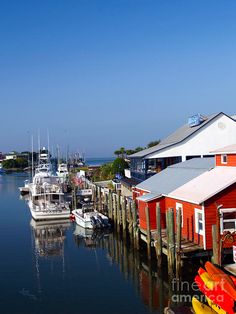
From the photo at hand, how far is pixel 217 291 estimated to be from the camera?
16203 mm

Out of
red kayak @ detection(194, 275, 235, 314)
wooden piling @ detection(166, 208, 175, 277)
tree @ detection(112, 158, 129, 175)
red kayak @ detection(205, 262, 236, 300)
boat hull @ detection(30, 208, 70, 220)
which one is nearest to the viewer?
red kayak @ detection(194, 275, 235, 314)

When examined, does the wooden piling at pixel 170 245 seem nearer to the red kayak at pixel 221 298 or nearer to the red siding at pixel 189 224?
the red siding at pixel 189 224

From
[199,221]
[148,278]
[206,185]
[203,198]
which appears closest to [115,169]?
[206,185]

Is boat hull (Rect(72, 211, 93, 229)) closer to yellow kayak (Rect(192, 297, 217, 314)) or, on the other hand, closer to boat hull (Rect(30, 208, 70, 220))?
boat hull (Rect(30, 208, 70, 220))

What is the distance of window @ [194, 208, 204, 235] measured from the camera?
23522 millimetres

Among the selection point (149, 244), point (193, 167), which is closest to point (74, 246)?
point (149, 244)

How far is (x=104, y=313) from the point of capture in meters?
20.1

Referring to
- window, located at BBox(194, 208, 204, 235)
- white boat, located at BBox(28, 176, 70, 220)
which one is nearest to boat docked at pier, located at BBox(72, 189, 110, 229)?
white boat, located at BBox(28, 176, 70, 220)

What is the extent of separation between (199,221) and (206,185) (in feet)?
7.63

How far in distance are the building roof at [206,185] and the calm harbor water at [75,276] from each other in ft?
15.6

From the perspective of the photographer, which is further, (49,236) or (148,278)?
(49,236)

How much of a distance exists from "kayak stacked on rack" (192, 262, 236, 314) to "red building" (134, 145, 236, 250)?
4.94 metres

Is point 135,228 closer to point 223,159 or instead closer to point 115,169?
point 223,159

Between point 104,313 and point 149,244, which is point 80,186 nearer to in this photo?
point 149,244
